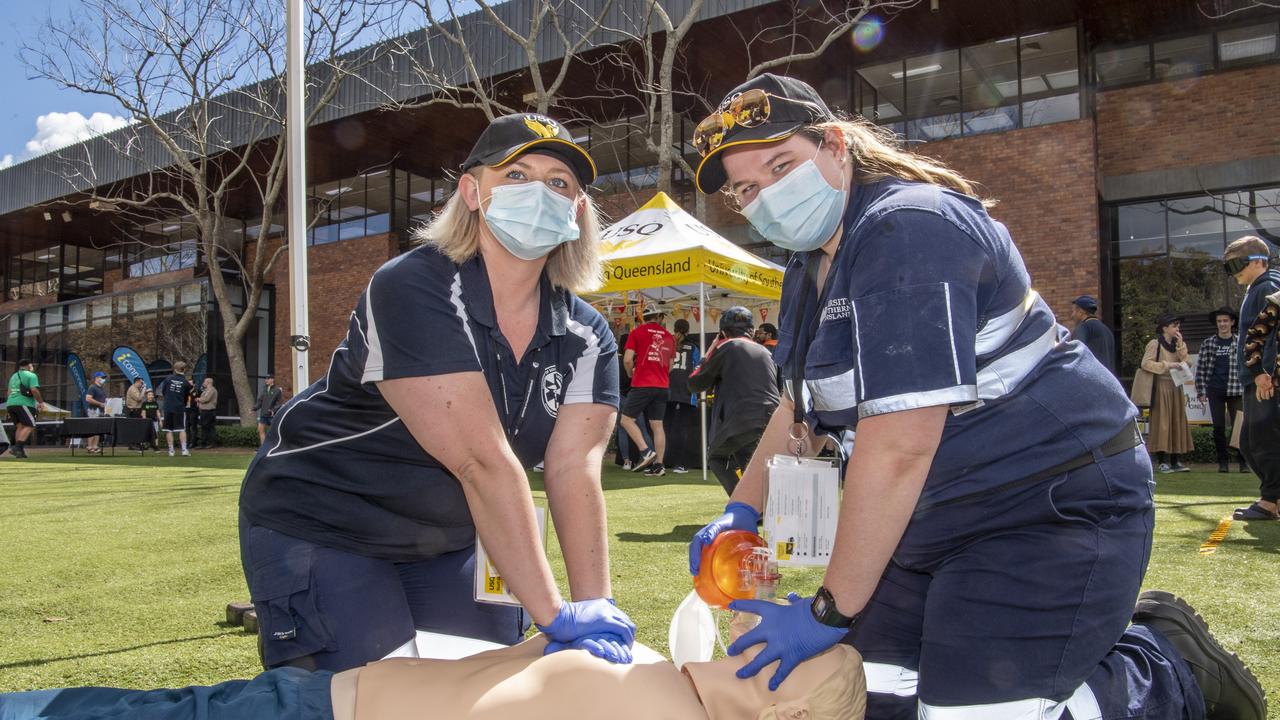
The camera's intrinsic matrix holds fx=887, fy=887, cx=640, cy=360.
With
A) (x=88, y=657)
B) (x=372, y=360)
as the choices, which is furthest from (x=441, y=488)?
(x=88, y=657)

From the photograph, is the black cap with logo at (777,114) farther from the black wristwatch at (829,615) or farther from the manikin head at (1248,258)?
the manikin head at (1248,258)

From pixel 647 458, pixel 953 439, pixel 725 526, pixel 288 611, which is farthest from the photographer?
pixel 647 458

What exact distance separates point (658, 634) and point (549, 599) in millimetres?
1741

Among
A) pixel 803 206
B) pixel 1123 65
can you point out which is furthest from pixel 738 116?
pixel 1123 65

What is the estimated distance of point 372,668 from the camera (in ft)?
5.76

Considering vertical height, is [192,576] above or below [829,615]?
below

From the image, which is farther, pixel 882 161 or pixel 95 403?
pixel 95 403

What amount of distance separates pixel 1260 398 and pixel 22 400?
781 inches

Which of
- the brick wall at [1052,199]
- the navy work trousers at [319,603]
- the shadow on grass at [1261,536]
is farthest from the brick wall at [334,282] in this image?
the navy work trousers at [319,603]

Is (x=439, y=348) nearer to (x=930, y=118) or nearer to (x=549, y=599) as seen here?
(x=549, y=599)

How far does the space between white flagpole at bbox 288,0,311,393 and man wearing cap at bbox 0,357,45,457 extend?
1512cm

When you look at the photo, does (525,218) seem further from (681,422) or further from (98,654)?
(681,422)

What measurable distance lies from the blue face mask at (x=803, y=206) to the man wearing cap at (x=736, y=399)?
433 centimetres

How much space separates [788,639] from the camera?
1765 millimetres
